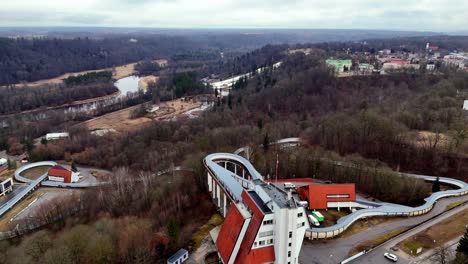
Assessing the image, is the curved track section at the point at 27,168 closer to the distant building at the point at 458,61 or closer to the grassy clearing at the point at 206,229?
the grassy clearing at the point at 206,229

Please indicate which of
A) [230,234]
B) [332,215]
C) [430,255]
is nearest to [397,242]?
[430,255]

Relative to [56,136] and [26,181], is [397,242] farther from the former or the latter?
[56,136]

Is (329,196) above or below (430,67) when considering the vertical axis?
below

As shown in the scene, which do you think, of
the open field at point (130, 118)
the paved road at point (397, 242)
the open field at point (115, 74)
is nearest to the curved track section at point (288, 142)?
the paved road at point (397, 242)

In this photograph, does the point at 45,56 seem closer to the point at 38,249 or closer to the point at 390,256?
the point at 38,249

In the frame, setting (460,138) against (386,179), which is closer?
(386,179)

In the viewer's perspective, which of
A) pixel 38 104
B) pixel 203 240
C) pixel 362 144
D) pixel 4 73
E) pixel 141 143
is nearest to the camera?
pixel 203 240

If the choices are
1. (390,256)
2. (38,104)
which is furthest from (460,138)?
(38,104)
